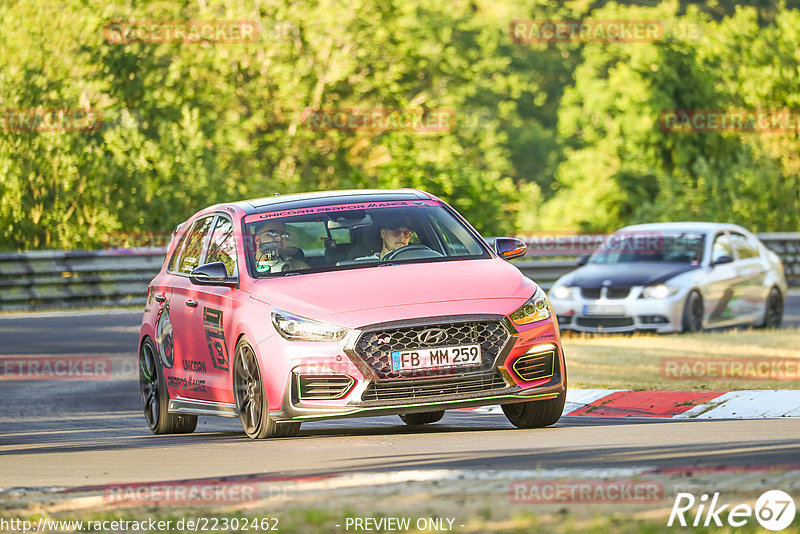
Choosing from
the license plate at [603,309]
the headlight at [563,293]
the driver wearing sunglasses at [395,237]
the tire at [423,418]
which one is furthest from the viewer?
the headlight at [563,293]

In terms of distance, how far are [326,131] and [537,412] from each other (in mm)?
31797

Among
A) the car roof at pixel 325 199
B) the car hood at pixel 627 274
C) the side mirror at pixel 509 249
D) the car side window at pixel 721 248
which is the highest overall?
the car roof at pixel 325 199

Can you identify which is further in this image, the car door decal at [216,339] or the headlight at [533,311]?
the car door decal at [216,339]

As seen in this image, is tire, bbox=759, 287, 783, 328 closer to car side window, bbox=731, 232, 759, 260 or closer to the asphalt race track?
car side window, bbox=731, 232, 759, 260

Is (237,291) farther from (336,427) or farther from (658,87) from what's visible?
(658,87)

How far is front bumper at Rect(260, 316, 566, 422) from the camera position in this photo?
30.8 feet

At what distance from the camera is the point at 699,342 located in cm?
1756

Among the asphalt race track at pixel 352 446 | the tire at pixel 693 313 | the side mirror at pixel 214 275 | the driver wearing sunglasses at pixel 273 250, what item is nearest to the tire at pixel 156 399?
the asphalt race track at pixel 352 446

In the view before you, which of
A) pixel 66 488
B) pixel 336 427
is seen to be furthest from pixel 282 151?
pixel 66 488

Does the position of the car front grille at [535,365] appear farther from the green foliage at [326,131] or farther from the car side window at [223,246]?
the green foliage at [326,131]

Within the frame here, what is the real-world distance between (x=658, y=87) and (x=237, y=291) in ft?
116

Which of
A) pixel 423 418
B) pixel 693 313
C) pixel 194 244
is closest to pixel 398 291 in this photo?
pixel 423 418

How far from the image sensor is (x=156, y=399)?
11820 mm

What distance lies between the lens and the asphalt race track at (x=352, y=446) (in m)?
7.79
